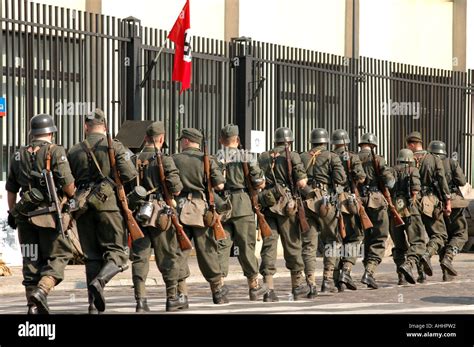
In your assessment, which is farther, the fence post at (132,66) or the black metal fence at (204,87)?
the fence post at (132,66)

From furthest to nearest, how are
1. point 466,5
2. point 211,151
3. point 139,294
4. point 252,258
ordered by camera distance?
1. point 466,5
2. point 211,151
3. point 252,258
4. point 139,294

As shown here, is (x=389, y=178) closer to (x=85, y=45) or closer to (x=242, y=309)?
(x=242, y=309)

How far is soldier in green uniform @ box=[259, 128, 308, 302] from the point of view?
18391 mm

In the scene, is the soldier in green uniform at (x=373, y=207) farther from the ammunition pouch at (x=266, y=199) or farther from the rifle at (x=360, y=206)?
the ammunition pouch at (x=266, y=199)

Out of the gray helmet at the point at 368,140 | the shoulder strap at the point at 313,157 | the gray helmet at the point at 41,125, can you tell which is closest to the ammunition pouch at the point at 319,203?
the shoulder strap at the point at 313,157

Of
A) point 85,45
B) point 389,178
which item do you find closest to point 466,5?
point 85,45

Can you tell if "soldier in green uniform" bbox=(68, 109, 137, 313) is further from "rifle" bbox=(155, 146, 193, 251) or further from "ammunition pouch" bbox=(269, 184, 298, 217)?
"ammunition pouch" bbox=(269, 184, 298, 217)

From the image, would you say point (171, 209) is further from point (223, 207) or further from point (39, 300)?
point (39, 300)

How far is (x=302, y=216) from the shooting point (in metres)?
18.6

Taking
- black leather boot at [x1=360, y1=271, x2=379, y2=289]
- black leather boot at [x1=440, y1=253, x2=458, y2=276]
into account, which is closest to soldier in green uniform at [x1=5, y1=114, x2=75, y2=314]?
black leather boot at [x1=360, y1=271, x2=379, y2=289]

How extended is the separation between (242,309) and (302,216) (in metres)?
2.23

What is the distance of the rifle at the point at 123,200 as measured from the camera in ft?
50.4

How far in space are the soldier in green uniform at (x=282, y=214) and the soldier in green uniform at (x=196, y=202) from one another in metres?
1.30

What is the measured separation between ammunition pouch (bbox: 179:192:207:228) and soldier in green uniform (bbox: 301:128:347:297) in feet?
7.91
